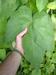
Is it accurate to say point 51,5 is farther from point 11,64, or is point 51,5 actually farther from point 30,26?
point 11,64

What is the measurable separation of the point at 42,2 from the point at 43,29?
0.38 ft

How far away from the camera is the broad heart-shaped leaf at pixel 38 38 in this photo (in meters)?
1.09

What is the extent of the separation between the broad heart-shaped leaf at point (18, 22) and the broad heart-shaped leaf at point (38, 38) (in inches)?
1.3

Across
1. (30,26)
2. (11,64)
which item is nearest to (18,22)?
(30,26)

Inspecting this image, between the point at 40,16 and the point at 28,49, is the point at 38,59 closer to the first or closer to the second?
the point at 28,49

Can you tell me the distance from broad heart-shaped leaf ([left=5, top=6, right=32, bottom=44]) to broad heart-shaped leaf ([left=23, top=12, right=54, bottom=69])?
0.03 metres

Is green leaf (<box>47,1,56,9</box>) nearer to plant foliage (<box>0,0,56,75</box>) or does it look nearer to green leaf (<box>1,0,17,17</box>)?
plant foliage (<box>0,0,56,75</box>)

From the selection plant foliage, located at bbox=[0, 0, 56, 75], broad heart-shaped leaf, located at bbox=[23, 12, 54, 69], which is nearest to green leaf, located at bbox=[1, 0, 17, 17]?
plant foliage, located at bbox=[0, 0, 56, 75]

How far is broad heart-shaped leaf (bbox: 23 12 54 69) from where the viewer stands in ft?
3.57

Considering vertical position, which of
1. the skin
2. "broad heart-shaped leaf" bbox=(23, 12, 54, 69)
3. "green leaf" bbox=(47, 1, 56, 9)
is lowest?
the skin

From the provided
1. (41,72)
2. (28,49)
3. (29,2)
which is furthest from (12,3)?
(41,72)

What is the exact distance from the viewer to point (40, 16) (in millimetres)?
1117

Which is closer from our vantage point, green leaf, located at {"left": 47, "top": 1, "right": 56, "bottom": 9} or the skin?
the skin

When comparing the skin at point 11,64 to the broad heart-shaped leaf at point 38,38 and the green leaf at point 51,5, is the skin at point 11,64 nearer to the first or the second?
the broad heart-shaped leaf at point 38,38
